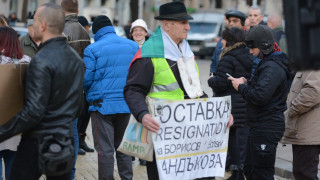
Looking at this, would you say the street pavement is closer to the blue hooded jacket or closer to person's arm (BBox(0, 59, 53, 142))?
the blue hooded jacket

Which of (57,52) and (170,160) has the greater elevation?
(57,52)

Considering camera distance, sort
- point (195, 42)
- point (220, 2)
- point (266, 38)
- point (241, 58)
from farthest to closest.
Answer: point (220, 2), point (195, 42), point (241, 58), point (266, 38)

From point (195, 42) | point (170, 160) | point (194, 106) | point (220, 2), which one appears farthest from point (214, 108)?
point (220, 2)

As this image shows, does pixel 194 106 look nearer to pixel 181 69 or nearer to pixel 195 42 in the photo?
pixel 181 69

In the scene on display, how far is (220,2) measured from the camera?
230ft

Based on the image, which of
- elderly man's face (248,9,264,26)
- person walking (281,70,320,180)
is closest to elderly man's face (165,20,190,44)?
person walking (281,70,320,180)

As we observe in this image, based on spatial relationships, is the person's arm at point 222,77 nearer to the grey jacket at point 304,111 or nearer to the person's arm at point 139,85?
the grey jacket at point 304,111

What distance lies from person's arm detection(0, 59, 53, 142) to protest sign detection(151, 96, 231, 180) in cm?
95

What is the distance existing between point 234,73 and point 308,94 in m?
1.69

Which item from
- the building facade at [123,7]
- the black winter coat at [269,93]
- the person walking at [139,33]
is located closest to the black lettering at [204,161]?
the black winter coat at [269,93]

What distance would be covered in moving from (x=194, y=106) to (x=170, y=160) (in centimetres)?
47

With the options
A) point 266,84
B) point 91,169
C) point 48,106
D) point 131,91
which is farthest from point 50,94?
point 91,169

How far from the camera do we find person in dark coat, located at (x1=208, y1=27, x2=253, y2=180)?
26.4ft

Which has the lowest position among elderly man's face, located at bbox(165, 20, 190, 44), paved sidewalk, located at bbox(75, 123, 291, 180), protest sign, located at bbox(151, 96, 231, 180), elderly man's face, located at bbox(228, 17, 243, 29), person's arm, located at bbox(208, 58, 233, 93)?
paved sidewalk, located at bbox(75, 123, 291, 180)
